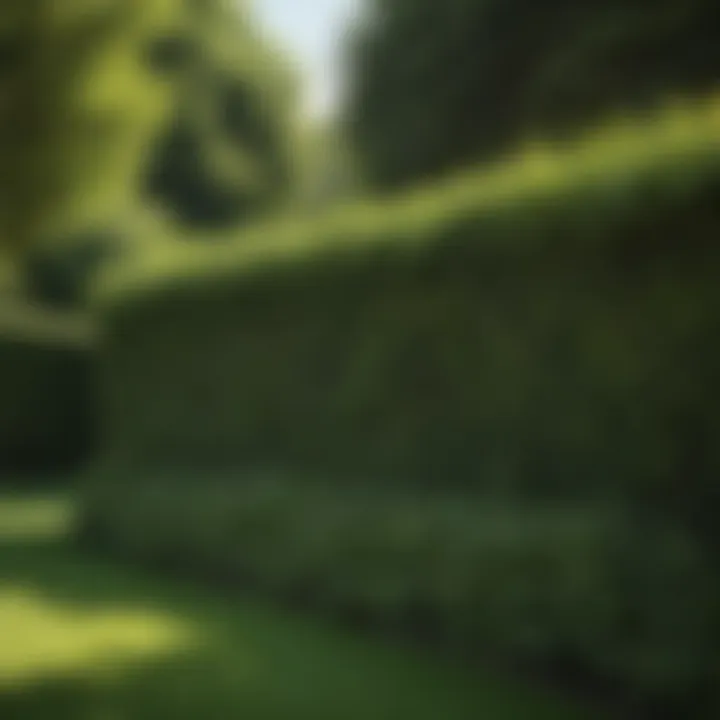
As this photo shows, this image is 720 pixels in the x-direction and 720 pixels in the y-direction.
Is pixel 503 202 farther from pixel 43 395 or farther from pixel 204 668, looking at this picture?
pixel 43 395

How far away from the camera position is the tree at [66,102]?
4508mm

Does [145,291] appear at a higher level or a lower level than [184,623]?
higher

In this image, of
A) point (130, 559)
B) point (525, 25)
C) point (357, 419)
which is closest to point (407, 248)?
point (357, 419)

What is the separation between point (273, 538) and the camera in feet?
22.6

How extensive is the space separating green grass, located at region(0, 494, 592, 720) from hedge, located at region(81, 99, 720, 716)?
54 centimetres

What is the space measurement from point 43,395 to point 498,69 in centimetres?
1035

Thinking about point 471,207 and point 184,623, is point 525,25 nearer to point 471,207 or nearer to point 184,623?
point 471,207

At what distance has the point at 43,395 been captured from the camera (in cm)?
1478

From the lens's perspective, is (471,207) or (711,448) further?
(471,207)

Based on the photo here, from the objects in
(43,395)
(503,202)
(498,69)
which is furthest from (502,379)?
(43,395)

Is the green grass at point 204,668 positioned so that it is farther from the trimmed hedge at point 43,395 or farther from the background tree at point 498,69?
the background tree at point 498,69

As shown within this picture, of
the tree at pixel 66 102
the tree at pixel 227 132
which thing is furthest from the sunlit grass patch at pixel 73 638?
the tree at pixel 227 132

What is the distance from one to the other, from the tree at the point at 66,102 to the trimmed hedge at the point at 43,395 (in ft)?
31.4

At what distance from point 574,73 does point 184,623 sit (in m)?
10.9
